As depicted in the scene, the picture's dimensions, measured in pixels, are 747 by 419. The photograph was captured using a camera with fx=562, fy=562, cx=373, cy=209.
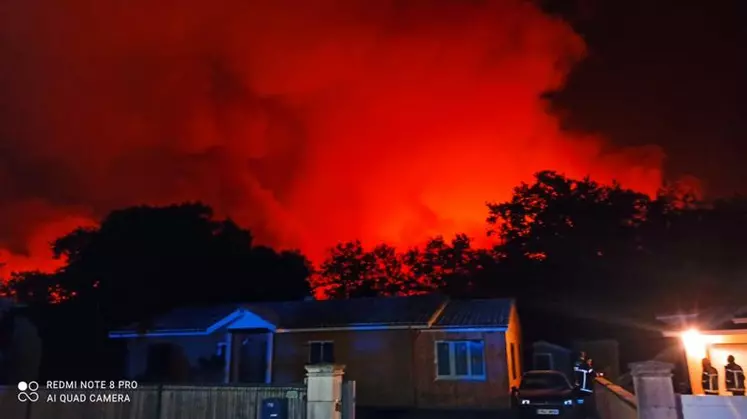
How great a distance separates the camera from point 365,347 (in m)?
21.6

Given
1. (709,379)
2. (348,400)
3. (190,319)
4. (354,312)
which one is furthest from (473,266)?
(348,400)

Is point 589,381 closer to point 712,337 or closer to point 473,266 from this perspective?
point 712,337

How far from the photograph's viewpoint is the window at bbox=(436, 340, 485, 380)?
20312 mm

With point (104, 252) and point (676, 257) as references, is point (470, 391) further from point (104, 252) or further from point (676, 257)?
point (104, 252)

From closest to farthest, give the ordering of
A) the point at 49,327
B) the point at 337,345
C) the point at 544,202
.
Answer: the point at 337,345
the point at 49,327
the point at 544,202

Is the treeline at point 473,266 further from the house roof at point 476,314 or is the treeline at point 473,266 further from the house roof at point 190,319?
the house roof at point 476,314

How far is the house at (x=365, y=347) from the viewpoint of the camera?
2033 cm

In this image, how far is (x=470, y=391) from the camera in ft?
66.1

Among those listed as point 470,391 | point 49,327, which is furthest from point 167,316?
point 470,391

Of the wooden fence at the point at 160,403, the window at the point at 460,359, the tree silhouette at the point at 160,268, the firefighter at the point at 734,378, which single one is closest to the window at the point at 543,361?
the window at the point at 460,359

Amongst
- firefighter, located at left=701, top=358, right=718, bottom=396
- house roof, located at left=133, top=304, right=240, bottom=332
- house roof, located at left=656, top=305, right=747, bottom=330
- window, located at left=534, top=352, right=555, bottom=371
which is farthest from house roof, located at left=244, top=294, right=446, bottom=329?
firefighter, located at left=701, top=358, right=718, bottom=396

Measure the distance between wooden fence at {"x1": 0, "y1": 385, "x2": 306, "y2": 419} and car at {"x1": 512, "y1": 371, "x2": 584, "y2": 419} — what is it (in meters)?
8.68

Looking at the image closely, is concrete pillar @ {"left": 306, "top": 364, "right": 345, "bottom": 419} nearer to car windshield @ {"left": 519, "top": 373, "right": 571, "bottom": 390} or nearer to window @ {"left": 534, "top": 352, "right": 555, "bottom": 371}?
car windshield @ {"left": 519, "top": 373, "right": 571, "bottom": 390}

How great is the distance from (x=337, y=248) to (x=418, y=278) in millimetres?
8405
